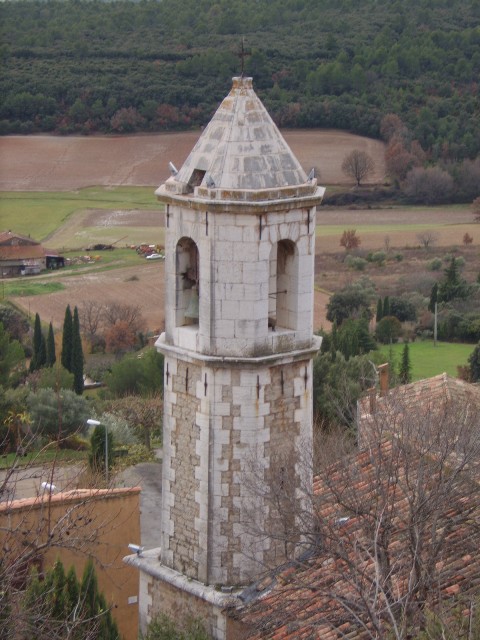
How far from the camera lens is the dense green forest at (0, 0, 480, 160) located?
100m

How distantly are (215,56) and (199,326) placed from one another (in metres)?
88.7

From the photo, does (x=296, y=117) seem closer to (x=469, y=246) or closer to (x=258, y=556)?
(x=469, y=246)

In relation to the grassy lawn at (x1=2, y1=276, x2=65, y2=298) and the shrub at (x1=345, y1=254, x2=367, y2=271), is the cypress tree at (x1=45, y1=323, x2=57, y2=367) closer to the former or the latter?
the grassy lawn at (x1=2, y1=276, x2=65, y2=298)

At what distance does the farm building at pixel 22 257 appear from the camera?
8038cm

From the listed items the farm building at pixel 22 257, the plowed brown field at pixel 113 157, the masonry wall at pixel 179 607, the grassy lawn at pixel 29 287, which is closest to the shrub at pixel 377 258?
the plowed brown field at pixel 113 157

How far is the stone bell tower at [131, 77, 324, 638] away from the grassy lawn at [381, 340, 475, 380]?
3061 centimetres

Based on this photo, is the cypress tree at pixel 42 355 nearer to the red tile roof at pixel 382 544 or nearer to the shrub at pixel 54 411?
the shrub at pixel 54 411

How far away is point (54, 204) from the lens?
91188mm

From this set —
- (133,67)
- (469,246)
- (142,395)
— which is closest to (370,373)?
(142,395)

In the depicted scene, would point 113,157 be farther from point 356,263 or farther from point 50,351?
point 50,351

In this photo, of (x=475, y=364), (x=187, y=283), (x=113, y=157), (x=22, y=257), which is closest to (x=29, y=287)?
(x=22, y=257)

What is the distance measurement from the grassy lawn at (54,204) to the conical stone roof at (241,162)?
6647 cm

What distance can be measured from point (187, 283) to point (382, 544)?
155 inches

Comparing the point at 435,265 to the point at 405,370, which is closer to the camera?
the point at 405,370
